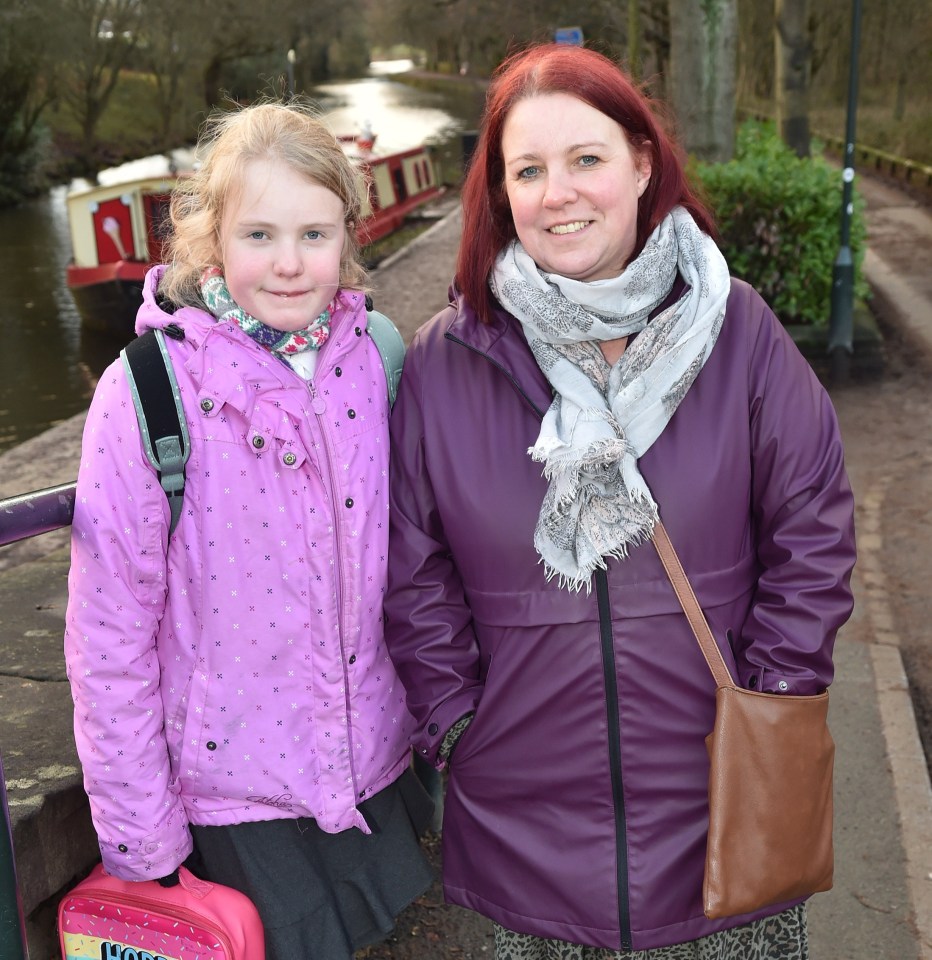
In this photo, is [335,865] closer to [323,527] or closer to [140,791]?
[140,791]

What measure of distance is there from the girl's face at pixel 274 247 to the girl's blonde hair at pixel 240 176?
0.02m

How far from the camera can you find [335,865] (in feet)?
7.31

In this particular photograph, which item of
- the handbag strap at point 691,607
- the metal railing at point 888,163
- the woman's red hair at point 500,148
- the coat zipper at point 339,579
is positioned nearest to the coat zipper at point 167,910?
the coat zipper at point 339,579

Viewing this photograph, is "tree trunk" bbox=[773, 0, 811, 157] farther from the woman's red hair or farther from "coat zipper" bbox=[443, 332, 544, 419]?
"coat zipper" bbox=[443, 332, 544, 419]

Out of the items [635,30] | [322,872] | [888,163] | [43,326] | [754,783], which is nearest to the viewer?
[754,783]

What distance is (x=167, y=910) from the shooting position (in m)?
2.05

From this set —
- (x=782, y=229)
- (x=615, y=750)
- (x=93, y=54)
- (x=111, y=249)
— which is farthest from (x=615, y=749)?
(x=93, y=54)

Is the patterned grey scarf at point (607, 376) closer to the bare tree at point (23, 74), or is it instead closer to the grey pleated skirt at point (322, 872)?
the grey pleated skirt at point (322, 872)

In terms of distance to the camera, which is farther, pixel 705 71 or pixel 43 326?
pixel 43 326

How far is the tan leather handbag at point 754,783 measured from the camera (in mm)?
1937

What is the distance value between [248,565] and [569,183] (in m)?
0.87

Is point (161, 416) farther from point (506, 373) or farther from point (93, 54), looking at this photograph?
point (93, 54)

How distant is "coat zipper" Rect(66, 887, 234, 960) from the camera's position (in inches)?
79.7

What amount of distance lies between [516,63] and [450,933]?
6.51ft
